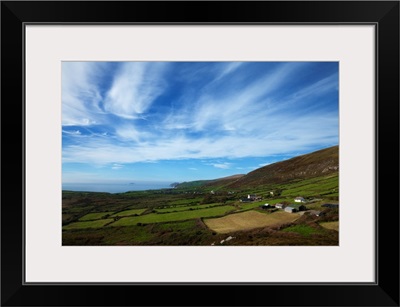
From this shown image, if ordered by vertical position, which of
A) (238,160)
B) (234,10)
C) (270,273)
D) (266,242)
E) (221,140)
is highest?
(234,10)

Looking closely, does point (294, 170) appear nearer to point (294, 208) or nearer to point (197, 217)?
point (294, 208)

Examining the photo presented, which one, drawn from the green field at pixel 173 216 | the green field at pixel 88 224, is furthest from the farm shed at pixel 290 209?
the green field at pixel 88 224

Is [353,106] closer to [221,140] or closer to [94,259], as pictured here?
[221,140]

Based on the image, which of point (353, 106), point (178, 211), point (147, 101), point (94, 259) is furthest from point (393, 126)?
point (94, 259)

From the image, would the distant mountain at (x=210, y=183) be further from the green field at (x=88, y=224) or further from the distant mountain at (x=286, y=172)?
the green field at (x=88, y=224)

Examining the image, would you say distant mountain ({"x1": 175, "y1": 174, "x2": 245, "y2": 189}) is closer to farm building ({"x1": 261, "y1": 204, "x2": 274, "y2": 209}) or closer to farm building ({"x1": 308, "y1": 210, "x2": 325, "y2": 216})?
farm building ({"x1": 261, "y1": 204, "x2": 274, "y2": 209})

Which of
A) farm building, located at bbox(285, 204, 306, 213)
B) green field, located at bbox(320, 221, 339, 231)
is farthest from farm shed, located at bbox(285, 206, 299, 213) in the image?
green field, located at bbox(320, 221, 339, 231)

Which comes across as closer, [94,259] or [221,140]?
[94,259]
